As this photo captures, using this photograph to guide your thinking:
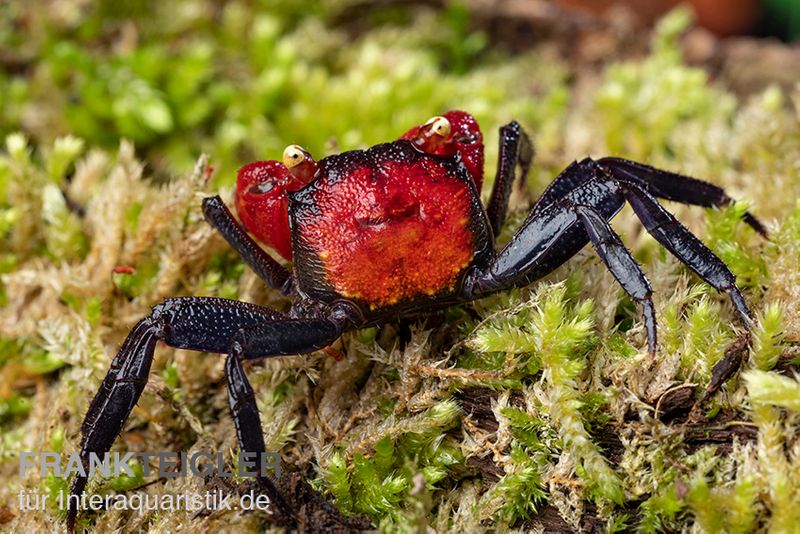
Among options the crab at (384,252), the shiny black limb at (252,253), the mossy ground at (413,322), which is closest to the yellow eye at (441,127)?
the crab at (384,252)

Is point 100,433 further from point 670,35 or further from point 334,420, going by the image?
point 670,35

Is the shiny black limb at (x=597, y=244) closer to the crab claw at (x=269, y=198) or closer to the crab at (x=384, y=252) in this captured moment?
the crab at (x=384, y=252)

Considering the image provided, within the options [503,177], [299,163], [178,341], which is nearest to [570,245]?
[503,177]

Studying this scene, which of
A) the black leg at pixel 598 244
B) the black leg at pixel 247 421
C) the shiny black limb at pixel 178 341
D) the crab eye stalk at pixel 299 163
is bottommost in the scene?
the black leg at pixel 247 421

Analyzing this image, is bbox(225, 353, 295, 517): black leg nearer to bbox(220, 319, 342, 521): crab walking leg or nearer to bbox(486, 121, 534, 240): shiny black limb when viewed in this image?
bbox(220, 319, 342, 521): crab walking leg

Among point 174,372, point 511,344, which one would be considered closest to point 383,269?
point 511,344

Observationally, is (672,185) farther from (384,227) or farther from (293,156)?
(293,156)
